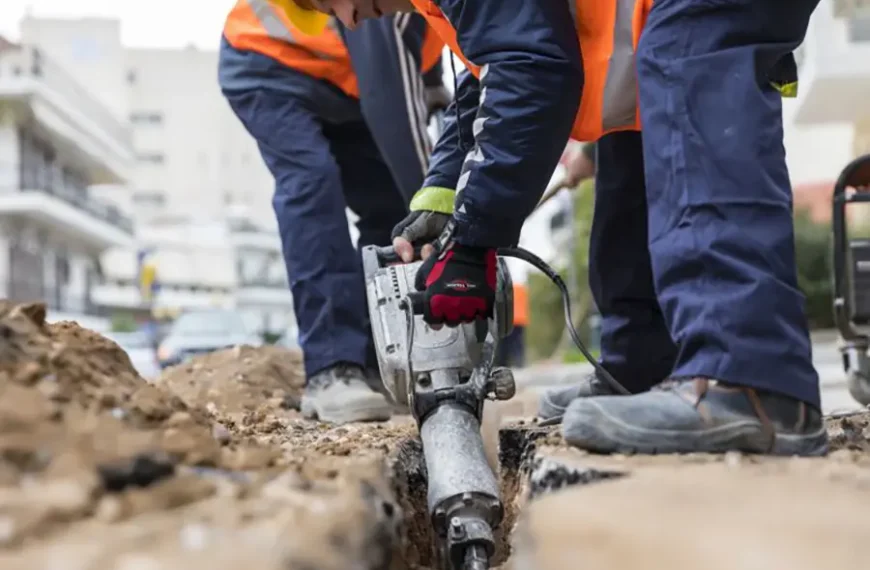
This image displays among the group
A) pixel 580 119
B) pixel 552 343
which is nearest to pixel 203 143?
pixel 552 343

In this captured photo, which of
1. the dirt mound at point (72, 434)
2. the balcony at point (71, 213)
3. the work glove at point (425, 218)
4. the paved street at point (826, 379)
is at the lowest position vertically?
the paved street at point (826, 379)

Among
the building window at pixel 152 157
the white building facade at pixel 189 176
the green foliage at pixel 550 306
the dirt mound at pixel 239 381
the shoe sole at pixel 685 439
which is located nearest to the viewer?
the shoe sole at pixel 685 439

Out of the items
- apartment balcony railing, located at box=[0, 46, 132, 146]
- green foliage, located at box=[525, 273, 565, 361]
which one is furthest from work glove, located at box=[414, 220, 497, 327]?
apartment balcony railing, located at box=[0, 46, 132, 146]

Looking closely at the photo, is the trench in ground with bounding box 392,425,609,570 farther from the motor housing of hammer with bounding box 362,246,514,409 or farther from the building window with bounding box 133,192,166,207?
the building window with bounding box 133,192,166,207

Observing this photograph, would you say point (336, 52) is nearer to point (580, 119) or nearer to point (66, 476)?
point (580, 119)

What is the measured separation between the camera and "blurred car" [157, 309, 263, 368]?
10.1 m

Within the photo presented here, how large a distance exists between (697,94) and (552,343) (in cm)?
2077

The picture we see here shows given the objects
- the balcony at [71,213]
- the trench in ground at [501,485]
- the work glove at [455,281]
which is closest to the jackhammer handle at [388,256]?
the work glove at [455,281]

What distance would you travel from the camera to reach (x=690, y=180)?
1.53 meters

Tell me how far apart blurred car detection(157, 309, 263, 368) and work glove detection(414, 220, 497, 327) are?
26.0 feet

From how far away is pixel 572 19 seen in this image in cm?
181

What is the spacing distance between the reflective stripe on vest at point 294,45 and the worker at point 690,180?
1379 mm

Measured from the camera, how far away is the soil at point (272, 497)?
0.94m

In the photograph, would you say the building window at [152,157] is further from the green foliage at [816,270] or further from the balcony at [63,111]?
the green foliage at [816,270]
